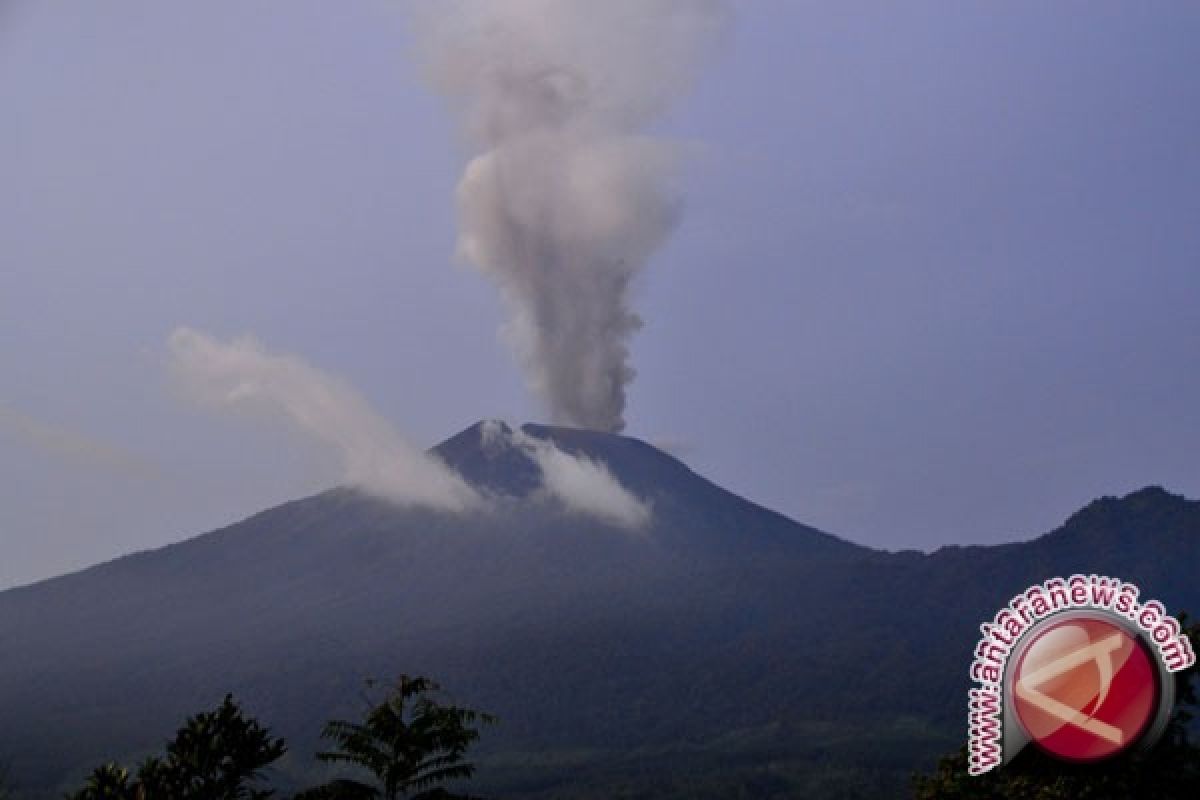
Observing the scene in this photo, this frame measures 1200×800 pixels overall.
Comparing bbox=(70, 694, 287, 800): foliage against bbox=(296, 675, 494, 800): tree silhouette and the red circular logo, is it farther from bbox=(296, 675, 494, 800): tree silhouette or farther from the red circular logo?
the red circular logo

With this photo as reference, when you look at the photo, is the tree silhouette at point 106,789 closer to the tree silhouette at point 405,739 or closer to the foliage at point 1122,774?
the tree silhouette at point 405,739

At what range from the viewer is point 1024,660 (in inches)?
901

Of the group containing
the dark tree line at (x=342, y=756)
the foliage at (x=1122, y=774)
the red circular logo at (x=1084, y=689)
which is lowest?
the foliage at (x=1122, y=774)

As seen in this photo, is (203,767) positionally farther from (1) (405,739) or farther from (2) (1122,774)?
(2) (1122,774)

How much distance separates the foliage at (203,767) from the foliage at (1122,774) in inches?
474

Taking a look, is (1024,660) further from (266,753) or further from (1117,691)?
(266,753)

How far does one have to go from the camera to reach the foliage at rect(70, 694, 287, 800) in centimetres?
2342

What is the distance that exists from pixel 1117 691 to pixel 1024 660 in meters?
1.57

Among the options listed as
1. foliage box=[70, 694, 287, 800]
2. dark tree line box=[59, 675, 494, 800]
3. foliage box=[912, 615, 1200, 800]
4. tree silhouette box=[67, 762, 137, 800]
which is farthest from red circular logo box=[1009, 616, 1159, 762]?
tree silhouette box=[67, 762, 137, 800]

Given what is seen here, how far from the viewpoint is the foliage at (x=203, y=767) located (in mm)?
23422

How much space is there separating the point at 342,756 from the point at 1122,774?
1197cm

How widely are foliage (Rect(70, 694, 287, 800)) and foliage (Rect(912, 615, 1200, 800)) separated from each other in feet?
39.5

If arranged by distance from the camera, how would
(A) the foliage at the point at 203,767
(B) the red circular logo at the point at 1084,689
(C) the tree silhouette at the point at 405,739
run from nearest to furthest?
(C) the tree silhouette at the point at 405,739, (B) the red circular logo at the point at 1084,689, (A) the foliage at the point at 203,767

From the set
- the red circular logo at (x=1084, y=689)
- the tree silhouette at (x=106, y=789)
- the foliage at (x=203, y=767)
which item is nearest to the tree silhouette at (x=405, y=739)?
the foliage at (x=203, y=767)
